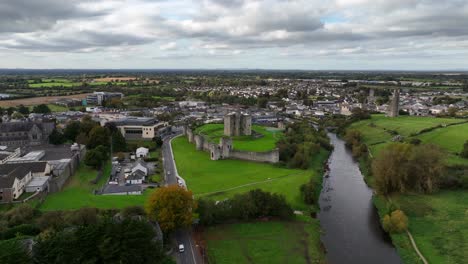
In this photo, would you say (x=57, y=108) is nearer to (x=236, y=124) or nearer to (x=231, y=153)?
(x=236, y=124)

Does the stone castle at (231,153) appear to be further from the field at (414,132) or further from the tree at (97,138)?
the field at (414,132)

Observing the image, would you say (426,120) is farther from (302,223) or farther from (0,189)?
(0,189)

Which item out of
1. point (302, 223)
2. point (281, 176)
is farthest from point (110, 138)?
point (302, 223)

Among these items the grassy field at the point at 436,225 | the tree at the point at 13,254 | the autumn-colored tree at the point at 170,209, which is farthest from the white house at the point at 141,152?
the tree at the point at 13,254

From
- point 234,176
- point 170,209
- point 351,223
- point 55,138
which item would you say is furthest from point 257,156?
point 55,138

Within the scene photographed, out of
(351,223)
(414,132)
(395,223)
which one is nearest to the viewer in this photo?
(395,223)

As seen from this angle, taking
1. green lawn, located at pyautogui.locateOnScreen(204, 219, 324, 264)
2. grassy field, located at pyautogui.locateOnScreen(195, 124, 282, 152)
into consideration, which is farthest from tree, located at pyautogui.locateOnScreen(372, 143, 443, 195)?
grassy field, located at pyautogui.locateOnScreen(195, 124, 282, 152)

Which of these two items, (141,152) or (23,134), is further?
(23,134)

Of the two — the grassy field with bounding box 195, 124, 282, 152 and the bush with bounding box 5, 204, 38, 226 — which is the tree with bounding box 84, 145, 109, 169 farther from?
the grassy field with bounding box 195, 124, 282, 152
